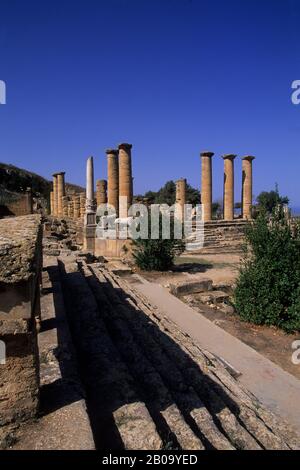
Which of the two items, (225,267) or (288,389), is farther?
(225,267)

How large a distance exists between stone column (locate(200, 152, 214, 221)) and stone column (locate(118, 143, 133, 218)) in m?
5.45

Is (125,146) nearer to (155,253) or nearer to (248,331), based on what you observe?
(155,253)

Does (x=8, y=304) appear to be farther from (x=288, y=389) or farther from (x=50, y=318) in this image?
(x=288, y=389)

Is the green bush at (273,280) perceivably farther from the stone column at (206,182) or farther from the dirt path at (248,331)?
the stone column at (206,182)

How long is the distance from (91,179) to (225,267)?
929 centimetres

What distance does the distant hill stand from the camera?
42656 millimetres

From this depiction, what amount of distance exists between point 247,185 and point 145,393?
2278 cm

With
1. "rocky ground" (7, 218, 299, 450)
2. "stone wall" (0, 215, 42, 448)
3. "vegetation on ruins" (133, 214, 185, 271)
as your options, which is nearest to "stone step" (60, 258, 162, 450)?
"rocky ground" (7, 218, 299, 450)

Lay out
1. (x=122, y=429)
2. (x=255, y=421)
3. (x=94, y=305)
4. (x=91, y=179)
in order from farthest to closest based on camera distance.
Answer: (x=91, y=179) → (x=94, y=305) → (x=255, y=421) → (x=122, y=429)

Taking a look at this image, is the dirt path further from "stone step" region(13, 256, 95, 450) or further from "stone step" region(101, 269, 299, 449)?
"stone step" region(13, 256, 95, 450)

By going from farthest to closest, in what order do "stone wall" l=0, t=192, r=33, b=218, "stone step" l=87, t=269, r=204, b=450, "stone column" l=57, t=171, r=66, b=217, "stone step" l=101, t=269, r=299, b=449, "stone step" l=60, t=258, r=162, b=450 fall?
"stone column" l=57, t=171, r=66, b=217, "stone wall" l=0, t=192, r=33, b=218, "stone step" l=101, t=269, r=299, b=449, "stone step" l=87, t=269, r=204, b=450, "stone step" l=60, t=258, r=162, b=450
